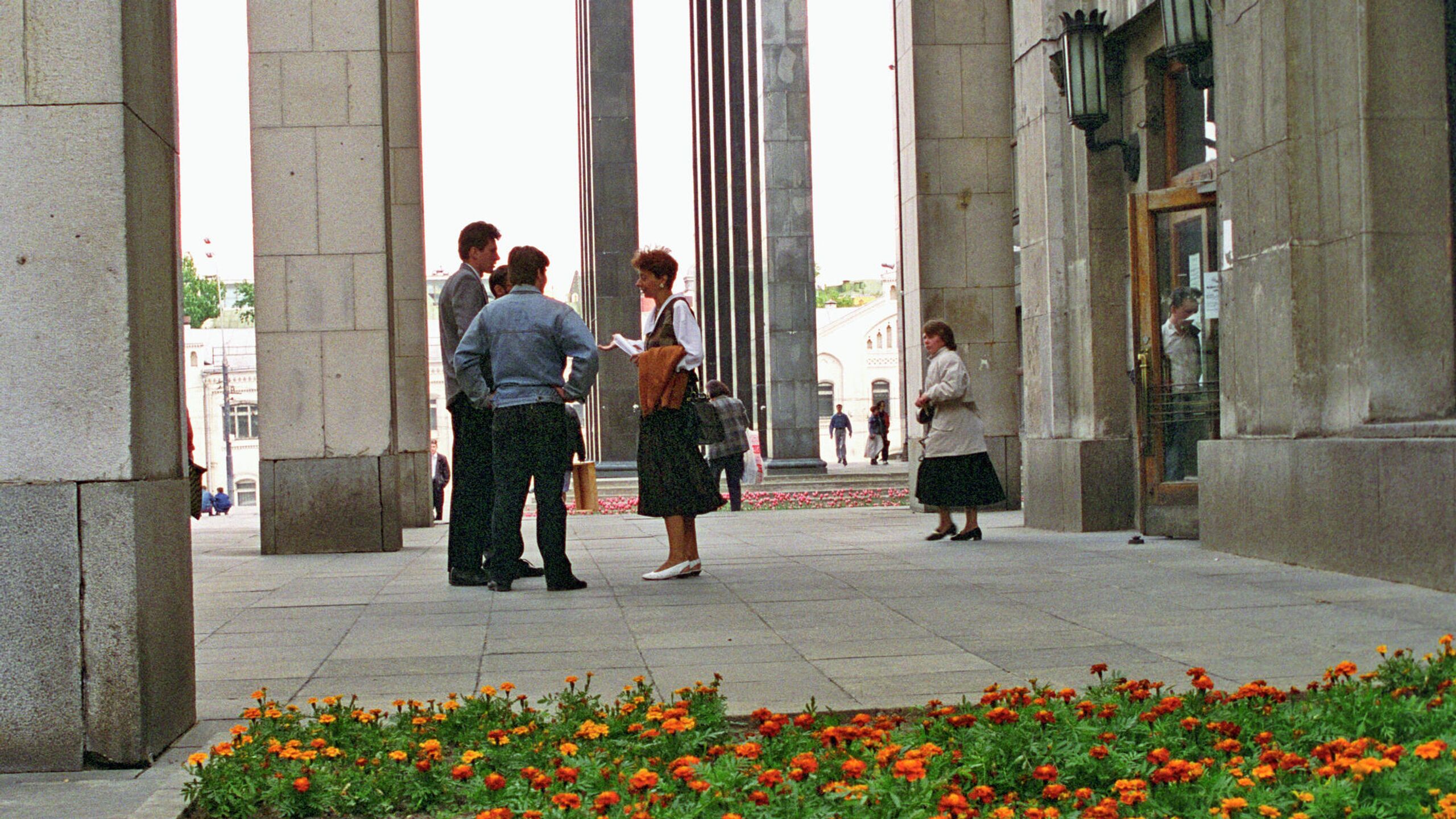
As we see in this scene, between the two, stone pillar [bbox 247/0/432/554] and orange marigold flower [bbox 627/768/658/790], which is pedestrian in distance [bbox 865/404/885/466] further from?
orange marigold flower [bbox 627/768/658/790]

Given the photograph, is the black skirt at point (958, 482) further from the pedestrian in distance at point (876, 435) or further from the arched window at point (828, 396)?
the arched window at point (828, 396)

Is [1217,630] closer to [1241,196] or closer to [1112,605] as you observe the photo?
[1112,605]

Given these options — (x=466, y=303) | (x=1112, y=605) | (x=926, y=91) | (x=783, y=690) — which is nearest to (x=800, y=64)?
(x=926, y=91)

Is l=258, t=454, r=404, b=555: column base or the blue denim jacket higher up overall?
the blue denim jacket

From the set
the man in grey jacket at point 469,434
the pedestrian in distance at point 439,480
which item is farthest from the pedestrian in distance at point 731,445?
the man in grey jacket at point 469,434

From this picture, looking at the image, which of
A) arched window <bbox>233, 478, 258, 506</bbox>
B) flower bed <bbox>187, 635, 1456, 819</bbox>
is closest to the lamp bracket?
flower bed <bbox>187, 635, 1456, 819</bbox>

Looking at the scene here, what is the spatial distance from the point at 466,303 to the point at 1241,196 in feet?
15.2

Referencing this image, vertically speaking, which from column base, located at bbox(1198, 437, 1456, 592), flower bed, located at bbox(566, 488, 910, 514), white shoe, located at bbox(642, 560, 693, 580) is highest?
column base, located at bbox(1198, 437, 1456, 592)

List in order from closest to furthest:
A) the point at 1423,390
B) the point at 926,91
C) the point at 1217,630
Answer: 1. the point at 1217,630
2. the point at 1423,390
3. the point at 926,91

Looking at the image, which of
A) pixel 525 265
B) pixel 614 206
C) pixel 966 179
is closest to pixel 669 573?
pixel 525 265

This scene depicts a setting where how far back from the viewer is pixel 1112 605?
290 inches

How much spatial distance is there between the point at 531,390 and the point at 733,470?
11.6 meters

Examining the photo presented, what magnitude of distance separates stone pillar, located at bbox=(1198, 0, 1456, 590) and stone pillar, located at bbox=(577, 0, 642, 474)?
20246 millimetres

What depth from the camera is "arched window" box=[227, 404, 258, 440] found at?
3688 inches
